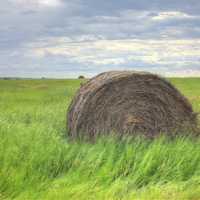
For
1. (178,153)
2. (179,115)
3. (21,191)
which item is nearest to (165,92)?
(179,115)

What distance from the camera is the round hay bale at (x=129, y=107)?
1045 centimetres

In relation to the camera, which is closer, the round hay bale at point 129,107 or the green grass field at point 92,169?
the green grass field at point 92,169

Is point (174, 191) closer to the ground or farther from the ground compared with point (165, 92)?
closer to the ground

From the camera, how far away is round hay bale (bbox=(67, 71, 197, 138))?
1045cm

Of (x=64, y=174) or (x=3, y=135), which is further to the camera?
(x=3, y=135)

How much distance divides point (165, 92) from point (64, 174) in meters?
4.50

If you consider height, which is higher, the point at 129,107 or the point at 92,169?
the point at 129,107

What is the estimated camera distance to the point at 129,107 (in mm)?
10867

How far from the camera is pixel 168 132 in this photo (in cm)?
1071

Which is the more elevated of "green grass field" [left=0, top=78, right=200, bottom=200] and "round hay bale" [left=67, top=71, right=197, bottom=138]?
"round hay bale" [left=67, top=71, right=197, bottom=138]

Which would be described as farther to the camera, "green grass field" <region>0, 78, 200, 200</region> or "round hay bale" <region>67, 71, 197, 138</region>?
"round hay bale" <region>67, 71, 197, 138</region>

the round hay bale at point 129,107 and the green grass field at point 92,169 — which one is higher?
Answer: the round hay bale at point 129,107

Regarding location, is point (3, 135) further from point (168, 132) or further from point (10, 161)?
point (168, 132)

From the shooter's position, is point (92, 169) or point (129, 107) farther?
point (129, 107)
